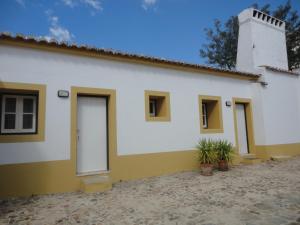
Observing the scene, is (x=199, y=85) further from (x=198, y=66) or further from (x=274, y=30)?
(x=274, y=30)

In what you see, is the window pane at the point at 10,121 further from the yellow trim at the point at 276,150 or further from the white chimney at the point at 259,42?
the white chimney at the point at 259,42

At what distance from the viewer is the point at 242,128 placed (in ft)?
33.3

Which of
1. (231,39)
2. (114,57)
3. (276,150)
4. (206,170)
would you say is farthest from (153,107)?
(231,39)

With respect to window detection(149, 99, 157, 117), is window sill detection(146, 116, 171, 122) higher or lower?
lower

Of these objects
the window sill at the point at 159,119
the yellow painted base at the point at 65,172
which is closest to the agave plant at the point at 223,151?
the yellow painted base at the point at 65,172

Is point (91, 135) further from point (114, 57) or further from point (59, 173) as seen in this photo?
point (114, 57)

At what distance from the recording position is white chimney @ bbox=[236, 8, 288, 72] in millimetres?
11023

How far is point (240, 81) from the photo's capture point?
32.9 ft

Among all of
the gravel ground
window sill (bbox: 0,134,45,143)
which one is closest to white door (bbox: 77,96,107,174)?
the gravel ground

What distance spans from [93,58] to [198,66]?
3906mm

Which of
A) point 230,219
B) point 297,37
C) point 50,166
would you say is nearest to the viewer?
point 230,219

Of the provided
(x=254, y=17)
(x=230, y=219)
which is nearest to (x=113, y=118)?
(x=230, y=219)

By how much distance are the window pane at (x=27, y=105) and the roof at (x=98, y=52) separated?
1411 mm

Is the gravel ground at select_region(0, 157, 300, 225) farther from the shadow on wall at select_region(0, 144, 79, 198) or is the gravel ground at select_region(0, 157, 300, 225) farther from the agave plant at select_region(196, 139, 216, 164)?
the agave plant at select_region(196, 139, 216, 164)
